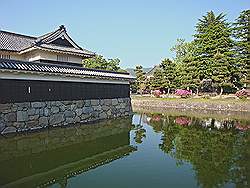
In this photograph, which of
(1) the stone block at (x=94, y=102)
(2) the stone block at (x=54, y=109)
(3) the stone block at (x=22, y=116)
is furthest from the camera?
(1) the stone block at (x=94, y=102)

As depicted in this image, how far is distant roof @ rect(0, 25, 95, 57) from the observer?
16.5 meters

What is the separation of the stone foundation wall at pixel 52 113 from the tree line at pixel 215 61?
16446 mm

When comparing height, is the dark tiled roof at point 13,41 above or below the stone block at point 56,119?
above

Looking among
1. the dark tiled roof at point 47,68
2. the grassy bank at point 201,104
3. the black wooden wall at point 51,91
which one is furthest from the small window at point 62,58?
the grassy bank at point 201,104

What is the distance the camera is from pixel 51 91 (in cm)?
1241

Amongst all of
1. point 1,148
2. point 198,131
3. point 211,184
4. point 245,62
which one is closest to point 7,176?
point 1,148

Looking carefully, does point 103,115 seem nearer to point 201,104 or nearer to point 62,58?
point 62,58

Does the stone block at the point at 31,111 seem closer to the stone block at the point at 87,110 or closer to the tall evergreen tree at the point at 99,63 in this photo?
the stone block at the point at 87,110

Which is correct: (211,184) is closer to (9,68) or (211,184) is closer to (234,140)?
(234,140)

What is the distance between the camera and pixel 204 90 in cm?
3572

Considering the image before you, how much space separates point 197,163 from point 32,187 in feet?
14.2

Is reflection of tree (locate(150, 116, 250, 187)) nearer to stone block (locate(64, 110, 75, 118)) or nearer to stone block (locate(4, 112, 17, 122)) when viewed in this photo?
stone block (locate(64, 110, 75, 118))

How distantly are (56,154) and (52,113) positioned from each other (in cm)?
→ 516

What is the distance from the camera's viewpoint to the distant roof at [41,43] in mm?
16453
